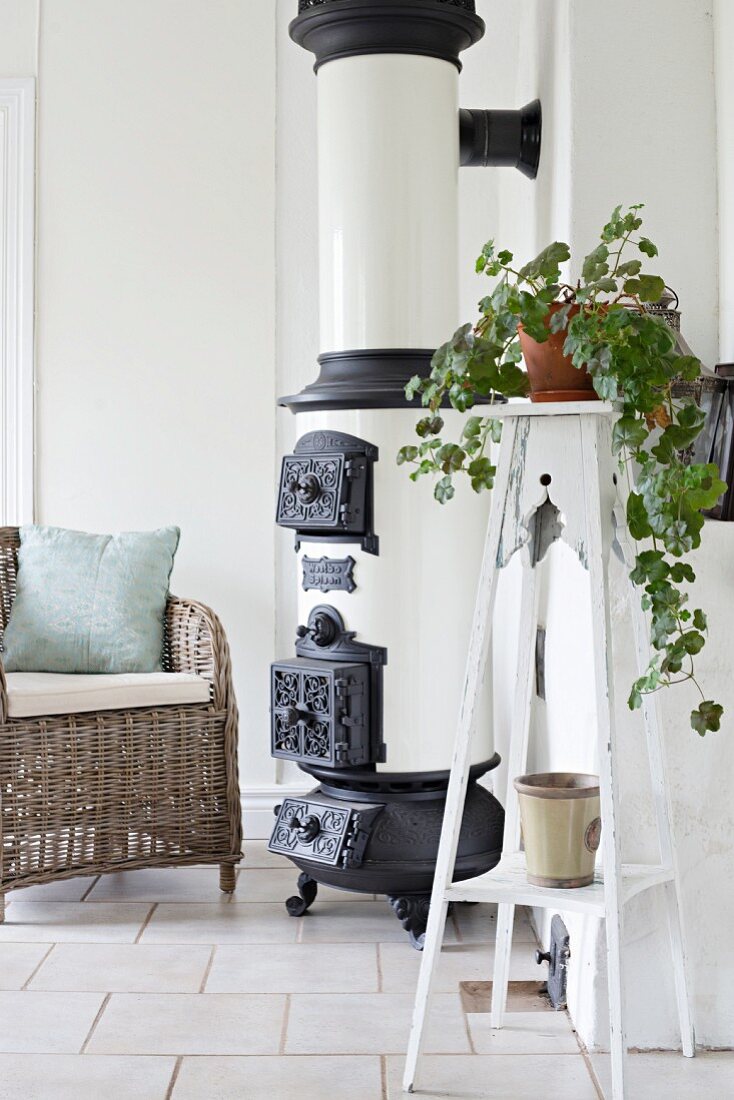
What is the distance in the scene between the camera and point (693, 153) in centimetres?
241

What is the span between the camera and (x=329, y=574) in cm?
277

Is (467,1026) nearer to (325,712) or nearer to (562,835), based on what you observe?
(562,835)

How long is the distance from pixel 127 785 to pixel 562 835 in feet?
4.21

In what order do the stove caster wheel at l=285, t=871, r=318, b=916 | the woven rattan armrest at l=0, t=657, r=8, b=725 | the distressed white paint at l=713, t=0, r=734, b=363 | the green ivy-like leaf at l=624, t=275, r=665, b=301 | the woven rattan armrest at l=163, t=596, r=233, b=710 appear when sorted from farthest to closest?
the woven rattan armrest at l=163, t=596, r=233, b=710
the stove caster wheel at l=285, t=871, r=318, b=916
the woven rattan armrest at l=0, t=657, r=8, b=725
the distressed white paint at l=713, t=0, r=734, b=363
the green ivy-like leaf at l=624, t=275, r=665, b=301

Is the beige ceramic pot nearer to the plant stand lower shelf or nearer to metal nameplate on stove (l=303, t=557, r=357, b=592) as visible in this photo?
the plant stand lower shelf

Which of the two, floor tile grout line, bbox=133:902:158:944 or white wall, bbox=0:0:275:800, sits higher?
white wall, bbox=0:0:275:800

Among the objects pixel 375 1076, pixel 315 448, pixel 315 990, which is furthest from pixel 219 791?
pixel 375 1076

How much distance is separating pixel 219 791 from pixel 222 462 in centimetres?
101

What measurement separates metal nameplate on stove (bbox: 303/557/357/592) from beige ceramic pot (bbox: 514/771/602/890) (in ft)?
2.68

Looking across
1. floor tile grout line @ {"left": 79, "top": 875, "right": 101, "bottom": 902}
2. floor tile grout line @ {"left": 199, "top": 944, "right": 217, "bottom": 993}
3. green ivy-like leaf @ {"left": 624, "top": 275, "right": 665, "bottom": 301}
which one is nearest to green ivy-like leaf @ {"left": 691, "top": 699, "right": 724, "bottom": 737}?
green ivy-like leaf @ {"left": 624, "top": 275, "right": 665, "bottom": 301}

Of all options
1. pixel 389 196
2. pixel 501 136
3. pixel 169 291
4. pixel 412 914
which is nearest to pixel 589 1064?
pixel 412 914

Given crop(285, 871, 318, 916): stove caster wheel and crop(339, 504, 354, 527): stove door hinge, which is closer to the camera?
crop(339, 504, 354, 527): stove door hinge

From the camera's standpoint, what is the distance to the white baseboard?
3.61 metres

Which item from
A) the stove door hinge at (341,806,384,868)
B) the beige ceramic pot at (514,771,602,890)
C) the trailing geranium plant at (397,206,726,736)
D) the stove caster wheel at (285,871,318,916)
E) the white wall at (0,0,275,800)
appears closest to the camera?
the trailing geranium plant at (397,206,726,736)
